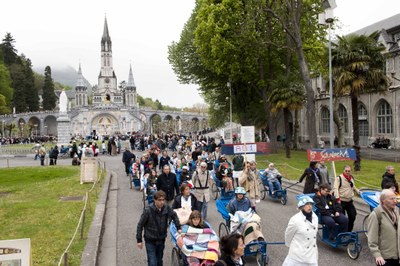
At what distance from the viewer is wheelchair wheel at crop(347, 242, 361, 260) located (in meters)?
7.97

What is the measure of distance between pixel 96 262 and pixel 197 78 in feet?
103

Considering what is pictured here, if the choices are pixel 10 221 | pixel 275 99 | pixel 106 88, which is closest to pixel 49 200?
pixel 10 221

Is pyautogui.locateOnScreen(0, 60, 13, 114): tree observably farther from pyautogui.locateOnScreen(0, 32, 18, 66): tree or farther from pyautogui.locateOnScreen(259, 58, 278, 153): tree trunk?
pyautogui.locateOnScreen(259, 58, 278, 153): tree trunk

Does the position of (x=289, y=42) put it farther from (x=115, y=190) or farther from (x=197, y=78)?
(x=115, y=190)

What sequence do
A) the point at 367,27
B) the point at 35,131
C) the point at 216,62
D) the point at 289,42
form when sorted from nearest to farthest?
1. the point at 289,42
2. the point at 216,62
3. the point at 367,27
4. the point at 35,131

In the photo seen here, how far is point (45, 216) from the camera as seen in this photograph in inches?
462

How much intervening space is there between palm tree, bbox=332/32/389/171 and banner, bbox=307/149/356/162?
8.07m

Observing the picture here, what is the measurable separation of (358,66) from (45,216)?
15.1 metres

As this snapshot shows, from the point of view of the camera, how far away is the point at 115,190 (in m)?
17.9

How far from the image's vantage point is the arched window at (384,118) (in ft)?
114

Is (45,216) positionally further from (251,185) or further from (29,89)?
(29,89)

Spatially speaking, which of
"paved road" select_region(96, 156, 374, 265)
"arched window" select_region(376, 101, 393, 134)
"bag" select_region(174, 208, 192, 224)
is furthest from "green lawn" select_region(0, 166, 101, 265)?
Result: "arched window" select_region(376, 101, 393, 134)

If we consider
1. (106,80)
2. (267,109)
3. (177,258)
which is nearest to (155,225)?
(177,258)

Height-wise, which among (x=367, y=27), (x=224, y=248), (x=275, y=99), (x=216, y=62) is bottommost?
(x=224, y=248)
